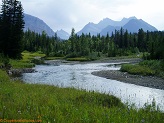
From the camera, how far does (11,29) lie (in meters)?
64.6

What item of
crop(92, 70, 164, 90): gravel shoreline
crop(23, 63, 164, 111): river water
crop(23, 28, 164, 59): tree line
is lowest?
crop(92, 70, 164, 90): gravel shoreline

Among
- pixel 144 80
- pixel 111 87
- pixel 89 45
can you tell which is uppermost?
pixel 89 45

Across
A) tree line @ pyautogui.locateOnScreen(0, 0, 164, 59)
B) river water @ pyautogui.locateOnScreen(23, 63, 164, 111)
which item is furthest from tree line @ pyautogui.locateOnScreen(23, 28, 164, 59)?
river water @ pyautogui.locateOnScreen(23, 63, 164, 111)

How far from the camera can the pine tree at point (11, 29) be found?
63.5 m

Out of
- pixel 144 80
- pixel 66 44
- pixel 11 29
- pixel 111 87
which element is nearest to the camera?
pixel 111 87

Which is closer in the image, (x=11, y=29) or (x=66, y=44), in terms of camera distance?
(x=11, y=29)

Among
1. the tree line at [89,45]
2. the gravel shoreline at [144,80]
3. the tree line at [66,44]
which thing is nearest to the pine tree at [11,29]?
the tree line at [66,44]

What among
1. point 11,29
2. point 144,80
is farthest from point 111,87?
point 11,29

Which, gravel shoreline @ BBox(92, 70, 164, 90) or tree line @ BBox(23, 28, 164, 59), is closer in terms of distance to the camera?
gravel shoreline @ BBox(92, 70, 164, 90)

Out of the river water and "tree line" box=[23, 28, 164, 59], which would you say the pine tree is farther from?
"tree line" box=[23, 28, 164, 59]

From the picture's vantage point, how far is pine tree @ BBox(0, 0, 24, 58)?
6347 cm

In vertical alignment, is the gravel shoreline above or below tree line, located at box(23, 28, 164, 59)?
below

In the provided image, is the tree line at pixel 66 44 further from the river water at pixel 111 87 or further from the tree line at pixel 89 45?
the river water at pixel 111 87

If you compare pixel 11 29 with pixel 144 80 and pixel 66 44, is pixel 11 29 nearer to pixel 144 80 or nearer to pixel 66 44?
pixel 144 80
